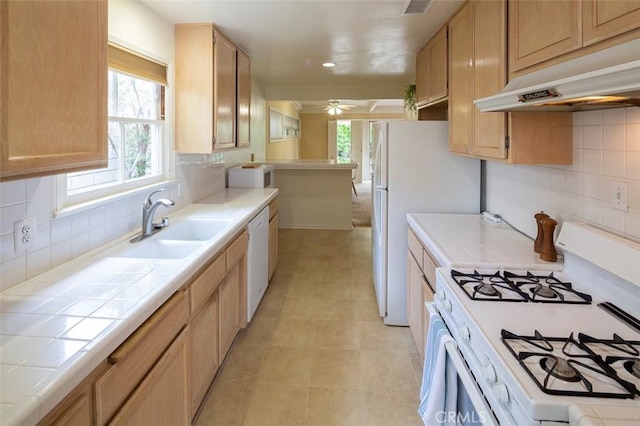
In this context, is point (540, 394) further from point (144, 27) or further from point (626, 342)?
point (144, 27)

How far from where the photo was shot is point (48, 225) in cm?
169

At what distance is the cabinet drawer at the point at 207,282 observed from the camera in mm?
1833

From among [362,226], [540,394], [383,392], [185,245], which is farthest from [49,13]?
[362,226]

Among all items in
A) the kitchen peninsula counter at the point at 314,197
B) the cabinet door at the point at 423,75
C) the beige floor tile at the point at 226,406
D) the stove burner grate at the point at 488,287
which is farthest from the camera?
the kitchen peninsula counter at the point at 314,197

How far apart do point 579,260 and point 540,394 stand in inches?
38.7

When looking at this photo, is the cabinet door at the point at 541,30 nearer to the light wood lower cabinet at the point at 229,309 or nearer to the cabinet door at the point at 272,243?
the light wood lower cabinet at the point at 229,309

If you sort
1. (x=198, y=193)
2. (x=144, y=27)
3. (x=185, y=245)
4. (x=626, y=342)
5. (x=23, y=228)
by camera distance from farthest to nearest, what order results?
(x=198, y=193) → (x=144, y=27) → (x=185, y=245) → (x=23, y=228) → (x=626, y=342)

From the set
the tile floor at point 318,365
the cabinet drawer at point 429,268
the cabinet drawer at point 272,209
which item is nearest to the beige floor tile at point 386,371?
the tile floor at point 318,365

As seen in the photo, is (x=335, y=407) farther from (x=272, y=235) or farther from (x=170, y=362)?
(x=272, y=235)

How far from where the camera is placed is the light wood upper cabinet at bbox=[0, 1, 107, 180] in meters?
1.09

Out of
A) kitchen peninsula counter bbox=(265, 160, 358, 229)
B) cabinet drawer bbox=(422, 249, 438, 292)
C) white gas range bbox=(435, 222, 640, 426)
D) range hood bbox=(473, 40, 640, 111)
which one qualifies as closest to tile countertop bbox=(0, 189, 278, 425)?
white gas range bbox=(435, 222, 640, 426)

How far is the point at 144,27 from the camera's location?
2.53 meters

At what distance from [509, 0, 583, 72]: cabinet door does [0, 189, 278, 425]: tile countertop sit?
1.69m

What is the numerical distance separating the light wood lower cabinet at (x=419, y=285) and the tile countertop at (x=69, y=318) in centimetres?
121
